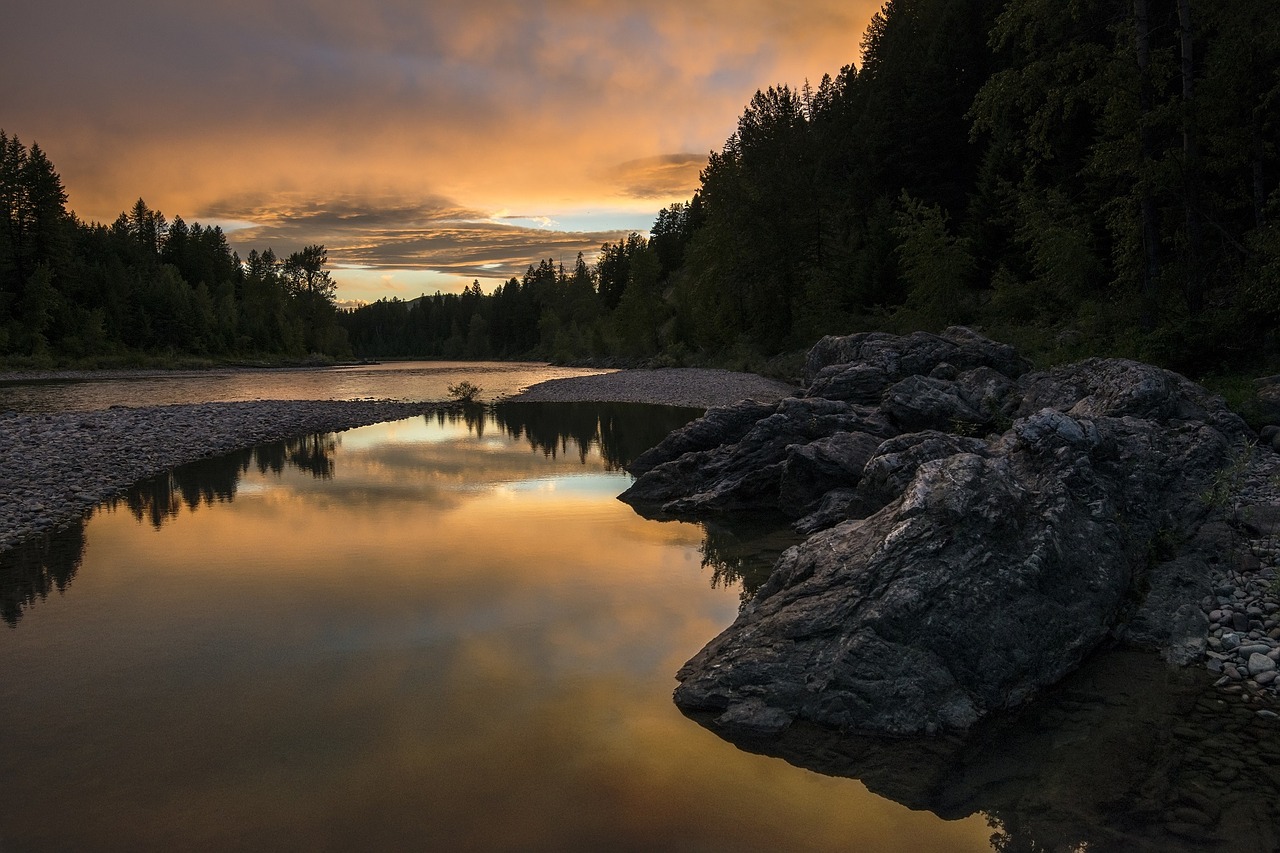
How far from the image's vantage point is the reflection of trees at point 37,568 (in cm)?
1098

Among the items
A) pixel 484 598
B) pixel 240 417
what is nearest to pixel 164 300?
pixel 240 417

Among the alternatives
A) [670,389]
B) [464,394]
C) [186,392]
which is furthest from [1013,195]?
[186,392]

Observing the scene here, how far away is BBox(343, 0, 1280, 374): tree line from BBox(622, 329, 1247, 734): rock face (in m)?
7.94

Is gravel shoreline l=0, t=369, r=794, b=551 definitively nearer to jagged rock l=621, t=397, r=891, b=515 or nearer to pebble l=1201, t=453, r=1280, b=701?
jagged rock l=621, t=397, r=891, b=515

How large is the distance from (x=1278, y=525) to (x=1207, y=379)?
848 centimetres

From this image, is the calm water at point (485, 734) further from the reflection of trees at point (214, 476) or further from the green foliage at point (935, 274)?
the green foliage at point (935, 274)

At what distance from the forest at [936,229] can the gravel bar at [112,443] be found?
2635cm

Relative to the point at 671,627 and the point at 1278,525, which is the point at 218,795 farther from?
the point at 1278,525

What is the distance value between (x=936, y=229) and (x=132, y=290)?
101233 mm

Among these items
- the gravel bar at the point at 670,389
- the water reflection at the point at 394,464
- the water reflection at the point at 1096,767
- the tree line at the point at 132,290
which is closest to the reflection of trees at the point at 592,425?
the water reflection at the point at 394,464

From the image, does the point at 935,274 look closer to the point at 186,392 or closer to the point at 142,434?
the point at 142,434

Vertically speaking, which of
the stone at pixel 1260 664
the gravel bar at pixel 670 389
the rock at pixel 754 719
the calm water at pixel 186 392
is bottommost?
the rock at pixel 754 719

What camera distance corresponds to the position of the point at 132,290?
96812mm

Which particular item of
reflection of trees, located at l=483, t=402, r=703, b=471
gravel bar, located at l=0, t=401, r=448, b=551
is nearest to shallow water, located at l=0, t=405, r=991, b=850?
gravel bar, located at l=0, t=401, r=448, b=551
